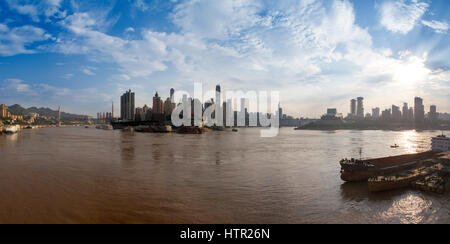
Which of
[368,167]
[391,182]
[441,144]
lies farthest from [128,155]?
[441,144]

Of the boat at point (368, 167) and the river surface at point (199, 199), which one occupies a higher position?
the boat at point (368, 167)

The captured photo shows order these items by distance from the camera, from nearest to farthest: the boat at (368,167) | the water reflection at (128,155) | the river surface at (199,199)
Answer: the river surface at (199,199)
the boat at (368,167)
the water reflection at (128,155)

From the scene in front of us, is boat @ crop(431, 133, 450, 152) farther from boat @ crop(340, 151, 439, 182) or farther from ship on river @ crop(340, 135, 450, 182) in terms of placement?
boat @ crop(340, 151, 439, 182)

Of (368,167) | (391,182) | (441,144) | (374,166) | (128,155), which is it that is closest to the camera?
(391,182)

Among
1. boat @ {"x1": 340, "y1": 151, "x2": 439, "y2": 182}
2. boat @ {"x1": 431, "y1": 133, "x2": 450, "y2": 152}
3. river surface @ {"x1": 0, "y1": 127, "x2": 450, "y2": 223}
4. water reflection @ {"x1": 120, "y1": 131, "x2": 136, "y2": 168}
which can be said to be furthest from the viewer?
boat @ {"x1": 431, "y1": 133, "x2": 450, "y2": 152}

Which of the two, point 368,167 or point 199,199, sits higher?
point 368,167

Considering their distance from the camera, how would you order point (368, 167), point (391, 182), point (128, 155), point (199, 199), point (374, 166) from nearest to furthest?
point (199, 199) → point (391, 182) → point (368, 167) → point (374, 166) → point (128, 155)

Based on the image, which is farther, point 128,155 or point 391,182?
point 128,155

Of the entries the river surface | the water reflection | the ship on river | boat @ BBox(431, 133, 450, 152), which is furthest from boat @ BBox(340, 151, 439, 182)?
the water reflection

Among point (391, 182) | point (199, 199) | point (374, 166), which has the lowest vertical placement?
point (199, 199)

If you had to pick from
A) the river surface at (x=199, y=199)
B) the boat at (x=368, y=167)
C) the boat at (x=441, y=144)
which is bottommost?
the river surface at (x=199, y=199)

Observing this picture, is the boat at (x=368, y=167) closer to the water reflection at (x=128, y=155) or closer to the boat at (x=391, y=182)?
the boat at (x=391, y=182)

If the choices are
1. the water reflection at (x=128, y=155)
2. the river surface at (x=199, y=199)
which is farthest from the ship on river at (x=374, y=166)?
the water reflection at (x=128, y=155)

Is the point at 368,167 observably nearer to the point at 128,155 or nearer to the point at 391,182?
the point at 391,182
